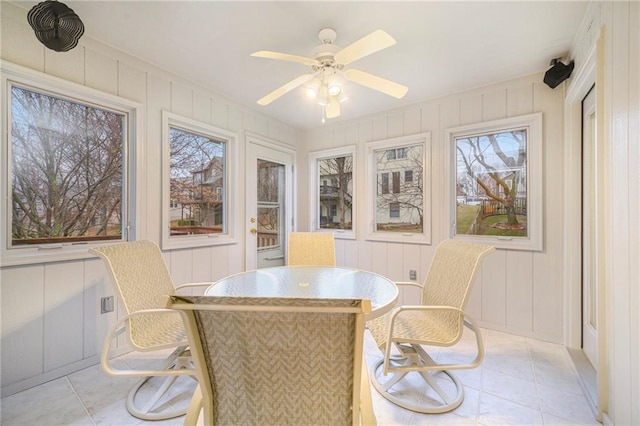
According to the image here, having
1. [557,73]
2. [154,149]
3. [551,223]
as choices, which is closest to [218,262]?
[154,149]

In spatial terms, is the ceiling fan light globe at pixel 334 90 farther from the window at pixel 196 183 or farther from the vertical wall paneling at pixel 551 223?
the vertical wall paneling at pixel 551 223

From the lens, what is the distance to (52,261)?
1.86 meters

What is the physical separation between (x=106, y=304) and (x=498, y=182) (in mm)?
3602

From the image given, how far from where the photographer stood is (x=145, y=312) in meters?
1.39

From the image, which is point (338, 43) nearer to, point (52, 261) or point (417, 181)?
point (417, 181)

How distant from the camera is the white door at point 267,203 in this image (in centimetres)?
328

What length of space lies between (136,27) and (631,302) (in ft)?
10.5

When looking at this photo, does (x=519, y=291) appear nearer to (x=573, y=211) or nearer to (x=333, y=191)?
(x=573, y=211)


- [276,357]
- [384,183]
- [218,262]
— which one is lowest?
[218,262]

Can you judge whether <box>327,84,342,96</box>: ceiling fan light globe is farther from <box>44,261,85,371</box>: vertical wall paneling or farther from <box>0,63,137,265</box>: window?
<box>44,261,85,371</box>: vertical wall paneling

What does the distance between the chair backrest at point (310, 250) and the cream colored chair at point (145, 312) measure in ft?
3.68

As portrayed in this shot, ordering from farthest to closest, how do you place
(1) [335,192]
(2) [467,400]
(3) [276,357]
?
(1) [335,192] → (2) [467,400] → (3) [276,357]

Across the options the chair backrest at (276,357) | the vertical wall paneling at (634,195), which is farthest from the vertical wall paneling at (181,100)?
the vertical wall paneling at (634,195)

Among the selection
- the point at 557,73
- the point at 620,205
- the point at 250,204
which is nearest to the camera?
the point at 620,205
